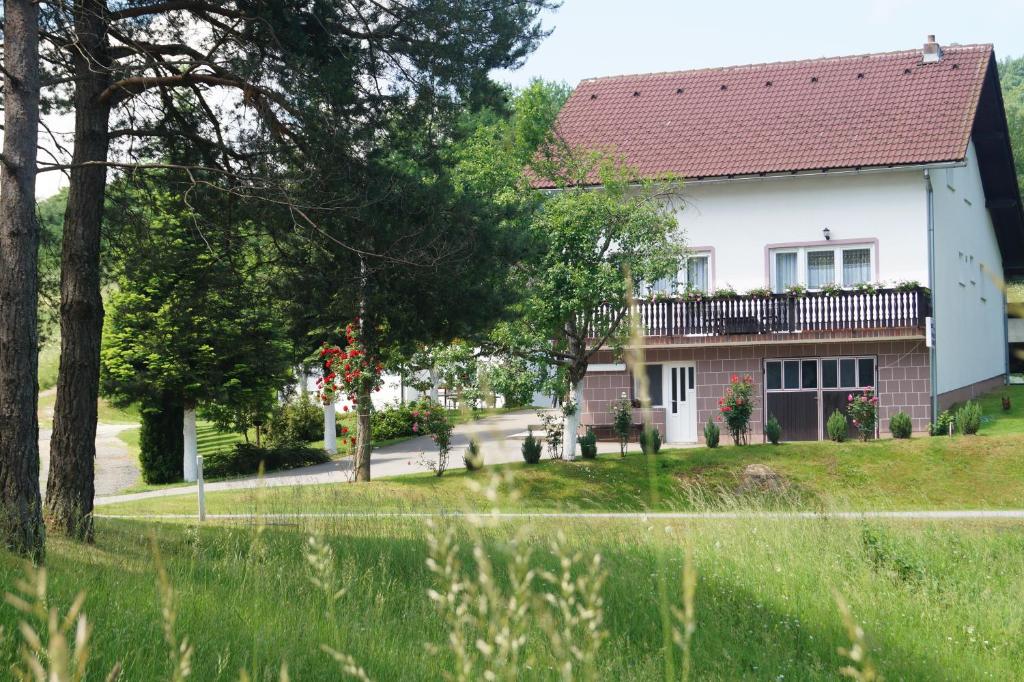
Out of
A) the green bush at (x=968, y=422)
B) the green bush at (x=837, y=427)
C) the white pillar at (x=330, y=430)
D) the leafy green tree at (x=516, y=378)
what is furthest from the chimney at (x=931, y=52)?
the white pillar at (x=330, y=430)

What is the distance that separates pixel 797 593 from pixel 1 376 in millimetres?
7687

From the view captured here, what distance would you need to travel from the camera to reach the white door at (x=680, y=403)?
95.1 feet

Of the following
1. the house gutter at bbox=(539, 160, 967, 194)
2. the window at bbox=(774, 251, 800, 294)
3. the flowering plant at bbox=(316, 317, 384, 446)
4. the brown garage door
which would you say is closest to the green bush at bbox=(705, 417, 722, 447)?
the brown garage door

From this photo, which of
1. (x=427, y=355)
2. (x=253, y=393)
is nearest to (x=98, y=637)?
(x=427, y=355)

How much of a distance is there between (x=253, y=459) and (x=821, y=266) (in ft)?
56.1

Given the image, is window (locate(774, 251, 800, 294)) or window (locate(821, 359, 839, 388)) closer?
window (locate(821, 359, 839, 388))

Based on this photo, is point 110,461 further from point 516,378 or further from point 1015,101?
point 1015,101

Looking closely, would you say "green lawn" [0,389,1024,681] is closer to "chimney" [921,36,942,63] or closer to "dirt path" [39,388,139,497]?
"dirt path" [39,388,139,497]

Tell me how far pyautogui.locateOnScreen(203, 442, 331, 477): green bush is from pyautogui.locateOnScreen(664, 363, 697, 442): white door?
35.9 feet

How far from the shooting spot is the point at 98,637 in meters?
5.96

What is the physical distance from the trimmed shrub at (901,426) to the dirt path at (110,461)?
19255mm

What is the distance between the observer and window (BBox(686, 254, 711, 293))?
29406 millimetres

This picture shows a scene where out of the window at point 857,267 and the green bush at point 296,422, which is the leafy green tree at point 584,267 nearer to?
the window at point 857,267

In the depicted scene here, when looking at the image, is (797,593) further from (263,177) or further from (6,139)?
(6,139)
